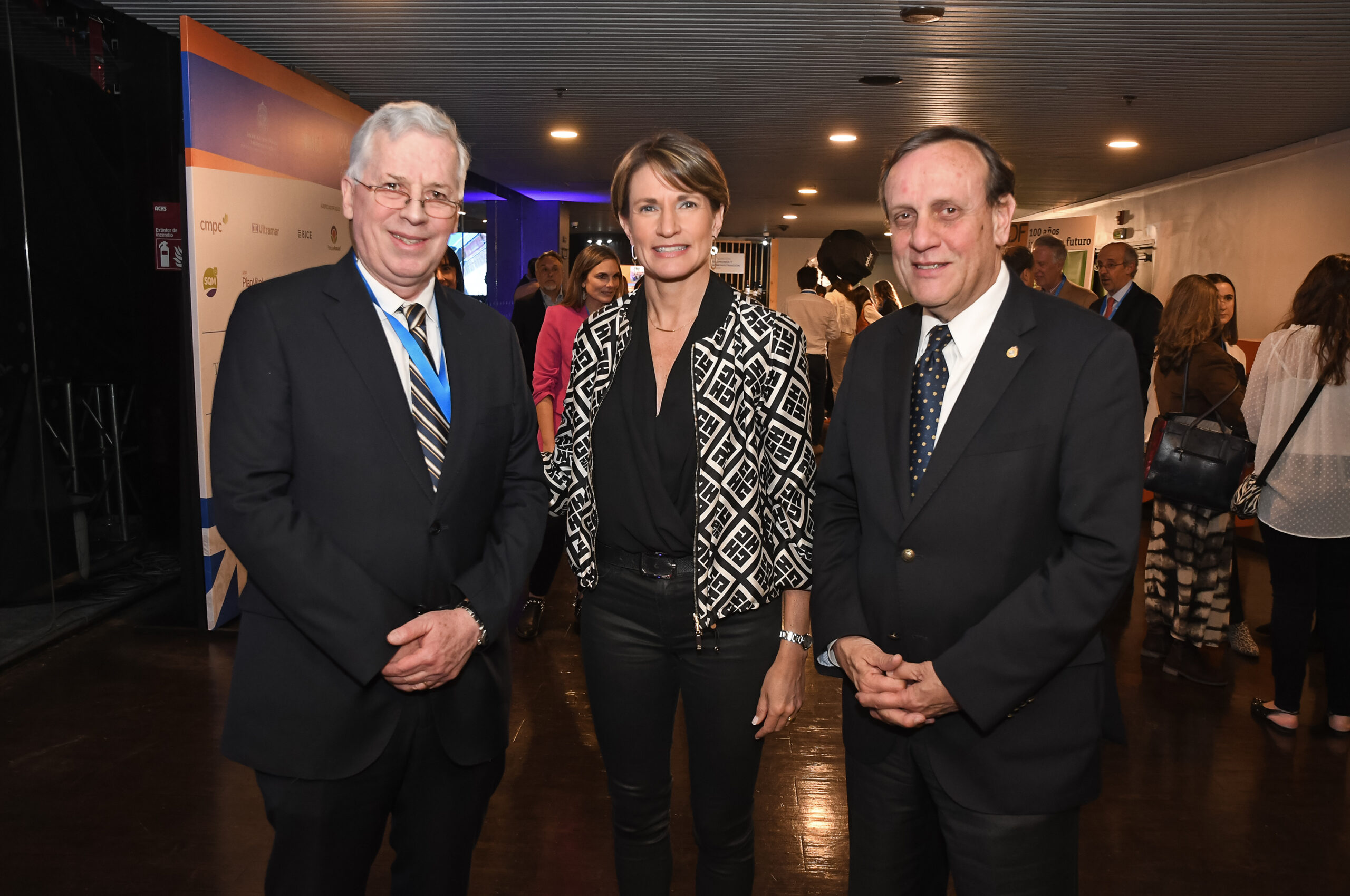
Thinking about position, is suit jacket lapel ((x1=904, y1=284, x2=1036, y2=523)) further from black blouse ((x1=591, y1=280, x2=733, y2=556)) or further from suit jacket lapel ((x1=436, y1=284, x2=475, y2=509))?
suit jacket lapel ((x1=436, y1=284, x2=475, y2=509))

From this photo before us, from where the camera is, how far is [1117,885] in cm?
263

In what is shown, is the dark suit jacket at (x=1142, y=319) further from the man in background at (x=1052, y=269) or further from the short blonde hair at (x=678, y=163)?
the short blonde hair at (x=678, y=163)

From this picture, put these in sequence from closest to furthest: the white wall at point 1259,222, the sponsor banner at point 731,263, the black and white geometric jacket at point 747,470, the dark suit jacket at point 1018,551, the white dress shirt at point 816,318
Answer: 1. the dark suit jacket at point 1018,551
2. the black and white geometric jacket at point 747,470
3. the white wall at point 1259,222
4. the white dress shirt at point 816,318
5. the sponsor banner at point 731,263

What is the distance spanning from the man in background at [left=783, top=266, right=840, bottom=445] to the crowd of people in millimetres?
6875

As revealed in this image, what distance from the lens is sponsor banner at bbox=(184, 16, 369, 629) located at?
414 centimetres

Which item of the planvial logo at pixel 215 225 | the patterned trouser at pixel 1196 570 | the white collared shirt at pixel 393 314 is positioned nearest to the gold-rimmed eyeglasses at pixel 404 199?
the white collared shirt at pixel 393 314

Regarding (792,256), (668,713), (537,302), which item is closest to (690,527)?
(668,713)

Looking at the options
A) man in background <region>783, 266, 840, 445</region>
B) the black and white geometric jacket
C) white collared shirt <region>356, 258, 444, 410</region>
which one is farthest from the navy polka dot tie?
man in background <region>783, 266, 840, 445</region>

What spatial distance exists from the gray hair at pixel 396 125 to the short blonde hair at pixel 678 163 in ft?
1.18

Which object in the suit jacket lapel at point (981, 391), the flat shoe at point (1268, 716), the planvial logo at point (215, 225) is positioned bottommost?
the flat shoe at point (1268, 716)

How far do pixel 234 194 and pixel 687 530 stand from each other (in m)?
3.66

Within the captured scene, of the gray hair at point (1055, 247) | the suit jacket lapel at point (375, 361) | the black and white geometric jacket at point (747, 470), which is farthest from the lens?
the gray hair at point (1055, 247)

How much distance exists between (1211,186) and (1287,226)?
1.60 meters

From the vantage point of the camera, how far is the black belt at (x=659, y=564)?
1816 mm
